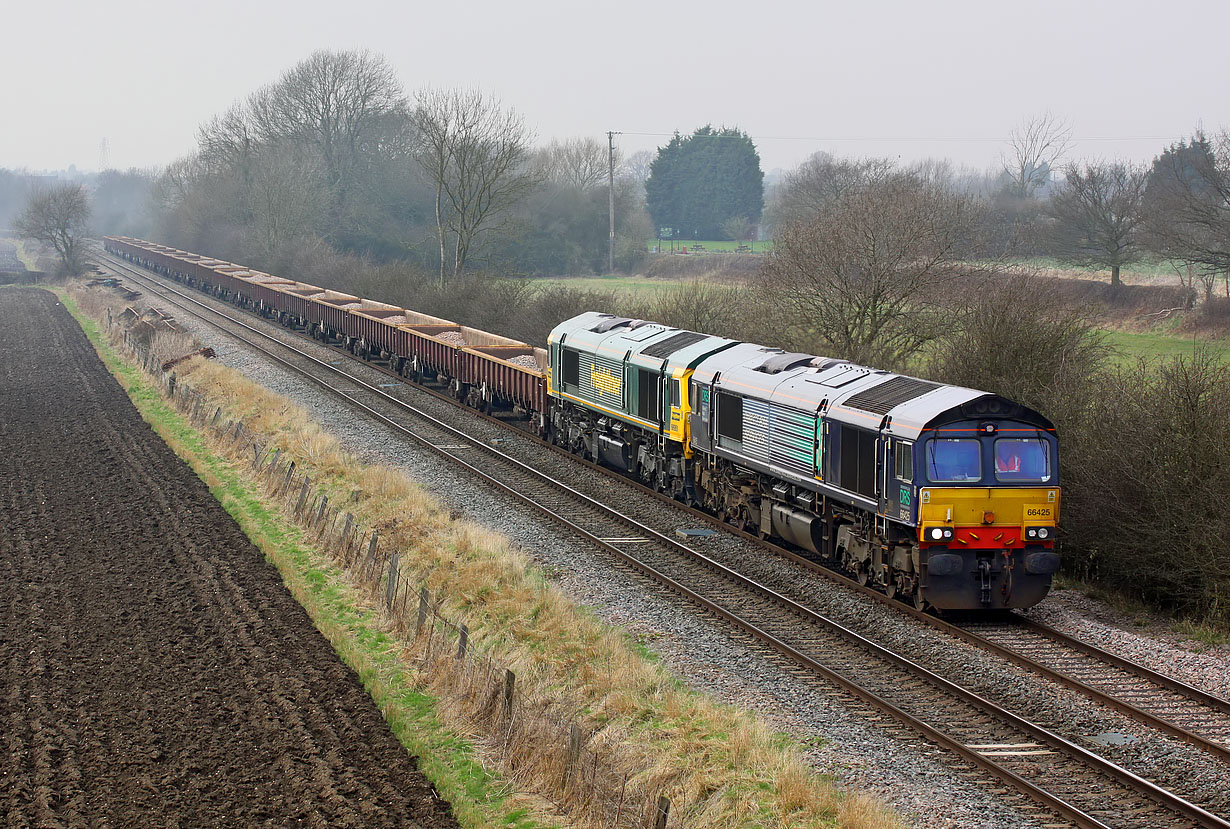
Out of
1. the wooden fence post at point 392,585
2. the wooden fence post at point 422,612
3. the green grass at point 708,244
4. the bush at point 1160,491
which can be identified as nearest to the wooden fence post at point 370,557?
the wooden fence post at point 392,585

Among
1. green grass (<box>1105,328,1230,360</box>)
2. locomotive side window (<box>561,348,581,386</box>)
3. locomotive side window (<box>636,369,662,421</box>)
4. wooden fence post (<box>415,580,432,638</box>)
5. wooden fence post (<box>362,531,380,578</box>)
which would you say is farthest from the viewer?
green grass (<box>1105,328,1230,360</box>)

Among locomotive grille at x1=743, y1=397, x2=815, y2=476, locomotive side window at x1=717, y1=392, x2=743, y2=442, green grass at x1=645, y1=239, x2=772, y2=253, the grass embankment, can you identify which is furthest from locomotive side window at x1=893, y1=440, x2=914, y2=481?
green grass at x1=645, y1=239, x2=772, y2=253

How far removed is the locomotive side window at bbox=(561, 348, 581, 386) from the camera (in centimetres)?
2443

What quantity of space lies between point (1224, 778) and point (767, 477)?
8.72 metres

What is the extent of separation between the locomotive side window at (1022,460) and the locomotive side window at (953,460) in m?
0.27

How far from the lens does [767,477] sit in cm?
1784

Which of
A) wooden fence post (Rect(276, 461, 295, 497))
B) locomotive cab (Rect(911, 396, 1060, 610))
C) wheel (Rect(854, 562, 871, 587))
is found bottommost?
wheel (Rect(854, 562, 871, 587))

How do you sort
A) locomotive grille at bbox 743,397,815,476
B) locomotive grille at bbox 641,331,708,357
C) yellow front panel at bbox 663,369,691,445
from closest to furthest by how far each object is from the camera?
locomotive grille at bbox 743,397,815,476, yellow front panel at bbox 663,369,691,445, locomotive grille at bbox 641,331,708,357

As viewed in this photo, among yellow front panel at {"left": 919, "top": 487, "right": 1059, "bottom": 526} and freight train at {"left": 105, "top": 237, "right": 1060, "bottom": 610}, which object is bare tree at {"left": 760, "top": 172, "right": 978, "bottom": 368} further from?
yellow front panel at {"left": 919, "top": 487, "right": 1059, "bottom": 526}

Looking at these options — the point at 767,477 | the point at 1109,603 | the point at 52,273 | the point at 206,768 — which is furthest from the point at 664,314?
the point at 52,273

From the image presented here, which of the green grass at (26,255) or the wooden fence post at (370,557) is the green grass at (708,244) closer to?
the green grass at (26,255)

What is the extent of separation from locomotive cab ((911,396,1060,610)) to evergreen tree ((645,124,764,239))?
99.7 meters

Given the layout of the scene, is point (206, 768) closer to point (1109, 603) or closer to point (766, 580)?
point (766, 580)

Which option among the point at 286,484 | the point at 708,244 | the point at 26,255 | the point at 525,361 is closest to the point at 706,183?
the point at 708,244
